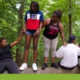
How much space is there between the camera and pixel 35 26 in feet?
14.7

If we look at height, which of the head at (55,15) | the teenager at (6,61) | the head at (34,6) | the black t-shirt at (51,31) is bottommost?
the teenager at (6,61)

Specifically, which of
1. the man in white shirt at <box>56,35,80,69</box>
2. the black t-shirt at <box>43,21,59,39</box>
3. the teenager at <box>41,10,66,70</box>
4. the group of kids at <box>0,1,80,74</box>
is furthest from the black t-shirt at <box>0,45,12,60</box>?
the man in white shirt at <box>56,35,80,69</box>

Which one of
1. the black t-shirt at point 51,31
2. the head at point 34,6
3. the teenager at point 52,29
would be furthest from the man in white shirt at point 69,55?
the head at point 34,6

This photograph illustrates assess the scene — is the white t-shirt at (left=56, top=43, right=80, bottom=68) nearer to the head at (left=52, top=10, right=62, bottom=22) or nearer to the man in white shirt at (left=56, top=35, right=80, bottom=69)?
the man in white shirt at (left=56, top=35, right=80, bottom=69)

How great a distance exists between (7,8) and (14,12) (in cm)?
34

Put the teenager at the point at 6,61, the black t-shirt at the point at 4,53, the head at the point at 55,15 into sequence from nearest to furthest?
the teenager at the point at 6,61 → the black t-shirt at the point at 4,53 → the head at the point at 55,15

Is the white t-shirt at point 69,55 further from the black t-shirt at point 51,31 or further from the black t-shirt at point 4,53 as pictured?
the black t-shirt at point 4,53

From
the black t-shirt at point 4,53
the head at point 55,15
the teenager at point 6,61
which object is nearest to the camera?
the teenager at point 6,61

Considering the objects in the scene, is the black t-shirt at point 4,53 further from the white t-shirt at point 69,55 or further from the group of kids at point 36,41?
the white t-shirt at point 69,55

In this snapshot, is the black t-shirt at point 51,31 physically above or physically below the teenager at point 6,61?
above

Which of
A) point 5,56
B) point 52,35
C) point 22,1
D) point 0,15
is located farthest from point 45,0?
point 5,56

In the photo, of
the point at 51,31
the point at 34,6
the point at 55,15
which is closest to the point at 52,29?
the point at 51,31

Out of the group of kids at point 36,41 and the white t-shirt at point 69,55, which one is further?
the white t-shirt at point 69,55

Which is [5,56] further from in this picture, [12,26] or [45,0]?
[45,0]
